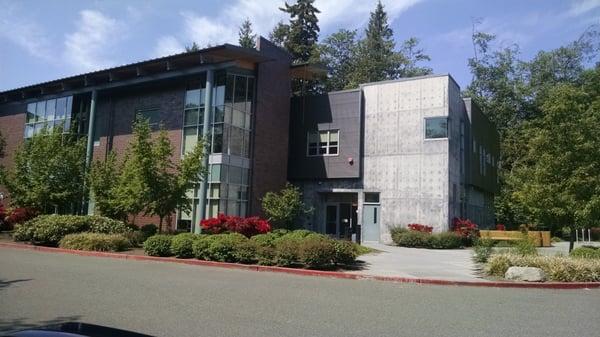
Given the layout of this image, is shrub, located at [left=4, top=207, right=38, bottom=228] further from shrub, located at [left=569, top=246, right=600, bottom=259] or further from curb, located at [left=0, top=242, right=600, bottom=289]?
shrub, located at [left=569, top=246, right=600, bottom=259]

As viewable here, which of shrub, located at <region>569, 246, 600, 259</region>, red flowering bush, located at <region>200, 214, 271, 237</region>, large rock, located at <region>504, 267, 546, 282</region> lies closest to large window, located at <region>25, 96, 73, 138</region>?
red flowering bush, located at <region>200, 214, 271, 237</region>

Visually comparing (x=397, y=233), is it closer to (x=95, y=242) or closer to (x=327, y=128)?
(x=327, y=128)

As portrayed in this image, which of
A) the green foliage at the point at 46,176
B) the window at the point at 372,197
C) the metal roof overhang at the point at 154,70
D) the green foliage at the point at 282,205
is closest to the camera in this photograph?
the green foliage at the point at 46,176

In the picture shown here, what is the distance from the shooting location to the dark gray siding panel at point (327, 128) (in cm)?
3123

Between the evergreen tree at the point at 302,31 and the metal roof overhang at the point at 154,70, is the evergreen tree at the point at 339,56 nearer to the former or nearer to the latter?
the evergreen tree at the point at 302,31

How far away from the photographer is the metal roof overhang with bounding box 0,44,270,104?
27.2 meters

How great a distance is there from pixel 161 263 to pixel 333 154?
17642mm

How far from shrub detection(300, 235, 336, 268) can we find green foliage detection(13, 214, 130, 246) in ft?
33.5

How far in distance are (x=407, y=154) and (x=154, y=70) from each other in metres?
15.3

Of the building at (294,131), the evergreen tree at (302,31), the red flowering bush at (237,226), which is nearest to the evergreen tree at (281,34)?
the evergreen tree at (302,31)

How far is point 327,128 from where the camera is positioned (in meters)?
32.3

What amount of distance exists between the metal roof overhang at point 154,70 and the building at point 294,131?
7cm

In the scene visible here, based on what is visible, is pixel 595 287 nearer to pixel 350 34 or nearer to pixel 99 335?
pixel 99 335

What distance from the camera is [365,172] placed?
1224 inches
